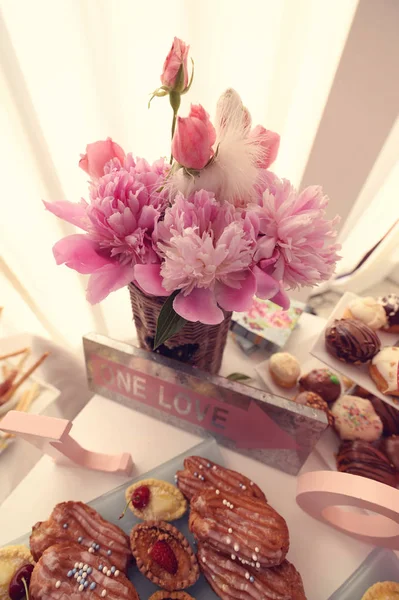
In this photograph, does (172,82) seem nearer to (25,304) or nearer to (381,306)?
(381,306)

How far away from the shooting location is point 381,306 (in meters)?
0.76

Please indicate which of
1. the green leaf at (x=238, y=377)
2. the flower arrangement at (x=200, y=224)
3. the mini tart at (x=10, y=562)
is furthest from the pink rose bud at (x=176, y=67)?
the mini tart at (x=10, y=562)

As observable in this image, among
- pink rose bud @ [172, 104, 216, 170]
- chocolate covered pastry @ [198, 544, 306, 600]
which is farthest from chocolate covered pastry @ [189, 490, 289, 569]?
pink rose bud @ [172, 104, 216, 170]

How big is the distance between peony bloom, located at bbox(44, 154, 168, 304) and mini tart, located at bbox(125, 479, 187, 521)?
1.17 feet

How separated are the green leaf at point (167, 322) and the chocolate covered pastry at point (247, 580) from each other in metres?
0.33

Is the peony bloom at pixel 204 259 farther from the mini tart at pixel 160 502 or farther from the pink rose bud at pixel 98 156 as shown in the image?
the mini tart at pixel 160 502

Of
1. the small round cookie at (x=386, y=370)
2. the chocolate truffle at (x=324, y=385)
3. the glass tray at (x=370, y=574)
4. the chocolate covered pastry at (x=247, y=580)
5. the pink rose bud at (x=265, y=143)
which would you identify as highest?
the pink rose bud at (x=265, y=143)

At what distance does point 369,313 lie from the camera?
0.74 metres

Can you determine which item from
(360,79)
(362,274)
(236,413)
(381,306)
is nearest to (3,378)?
(236,413)

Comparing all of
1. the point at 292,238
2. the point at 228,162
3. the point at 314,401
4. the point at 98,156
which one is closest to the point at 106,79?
the point at 98,156

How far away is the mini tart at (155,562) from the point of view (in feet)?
1.68

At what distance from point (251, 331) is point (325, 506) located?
1.26ft

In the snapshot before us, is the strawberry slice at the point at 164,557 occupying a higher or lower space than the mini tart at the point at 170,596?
higher

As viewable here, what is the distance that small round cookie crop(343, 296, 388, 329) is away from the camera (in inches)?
29.2
